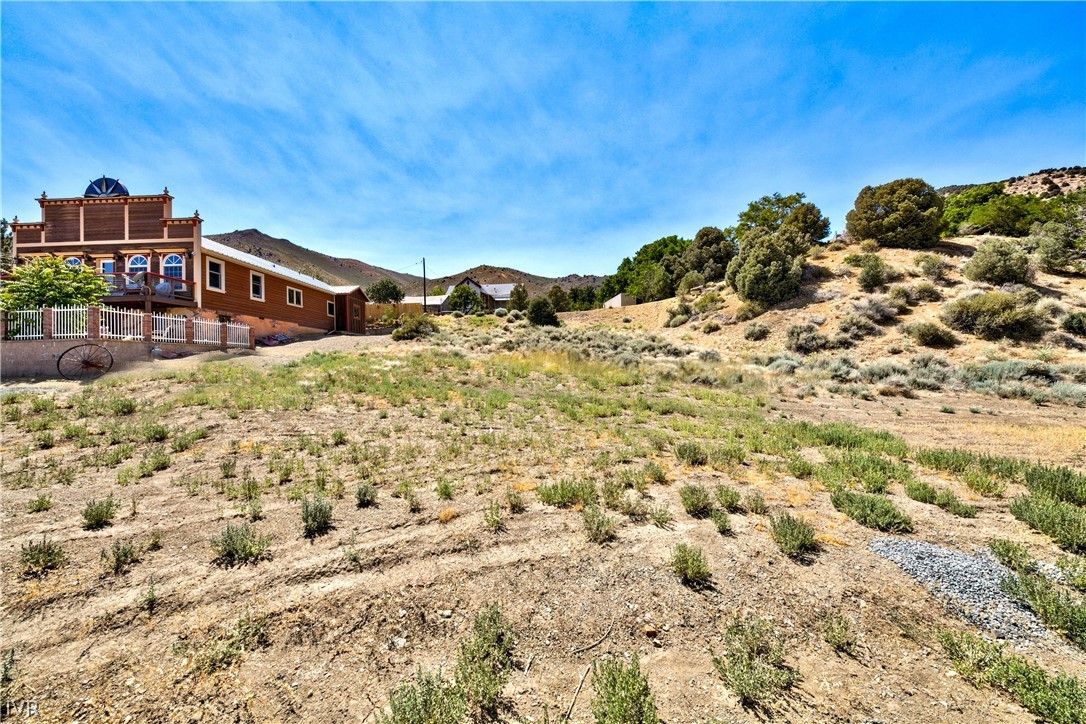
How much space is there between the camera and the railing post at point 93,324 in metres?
13.8

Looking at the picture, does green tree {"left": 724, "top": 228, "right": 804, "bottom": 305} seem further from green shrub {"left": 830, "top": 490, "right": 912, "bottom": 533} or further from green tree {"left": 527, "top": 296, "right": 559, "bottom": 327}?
green shrub {"left": 830, "top": 490, "right": 912, "bottom": 533}

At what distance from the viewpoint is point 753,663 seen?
2834 millimetres

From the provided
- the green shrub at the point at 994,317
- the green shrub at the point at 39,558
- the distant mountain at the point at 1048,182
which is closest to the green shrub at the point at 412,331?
the green shrub at the point at 39,558

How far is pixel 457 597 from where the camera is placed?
11.6 feet

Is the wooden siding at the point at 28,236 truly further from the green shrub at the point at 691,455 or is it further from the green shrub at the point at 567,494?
the green shrub at the point at 691,455

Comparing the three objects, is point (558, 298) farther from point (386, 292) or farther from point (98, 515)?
point (98, 515)

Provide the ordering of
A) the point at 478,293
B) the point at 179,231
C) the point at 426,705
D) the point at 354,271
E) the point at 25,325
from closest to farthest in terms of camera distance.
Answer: the point at 426,705 → the point at 25,325 → the point at 179,231 → the point at 478,293 → the point at 354,271

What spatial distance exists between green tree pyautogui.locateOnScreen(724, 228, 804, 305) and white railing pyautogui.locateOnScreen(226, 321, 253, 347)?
1293 inches

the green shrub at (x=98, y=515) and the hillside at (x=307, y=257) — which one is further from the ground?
the hillside at (x=307, y=257)

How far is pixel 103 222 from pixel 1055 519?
119 feet

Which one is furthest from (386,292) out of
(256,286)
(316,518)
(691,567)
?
(691,567)

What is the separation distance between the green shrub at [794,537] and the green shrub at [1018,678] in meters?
1.17

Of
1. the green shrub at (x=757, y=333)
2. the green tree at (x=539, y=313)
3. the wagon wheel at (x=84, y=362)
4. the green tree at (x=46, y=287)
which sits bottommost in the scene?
the wagon wheel at (x=84, y=362)

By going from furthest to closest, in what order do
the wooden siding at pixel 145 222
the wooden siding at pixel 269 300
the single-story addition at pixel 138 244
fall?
1. the wooden siding at pixel 269 300
2. the wooden siding at pixel 145 222
3. the single-story addition at pixel 138 244
